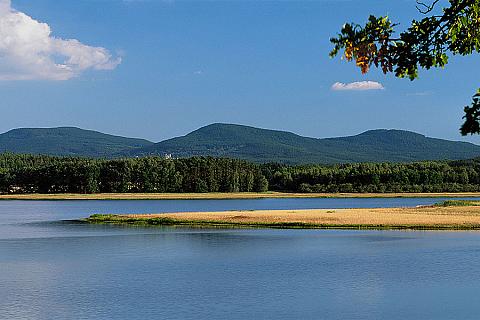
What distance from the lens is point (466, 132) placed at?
1221cm

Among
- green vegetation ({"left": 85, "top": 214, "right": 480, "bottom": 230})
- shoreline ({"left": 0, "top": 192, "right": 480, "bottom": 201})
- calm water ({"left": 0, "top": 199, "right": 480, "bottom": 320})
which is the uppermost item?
shoreline ({"left": 0, "top": 192, "right": 480, "bottom": 201})

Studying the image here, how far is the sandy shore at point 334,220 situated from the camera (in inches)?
3118

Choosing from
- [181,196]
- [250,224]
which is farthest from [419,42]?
[181,196]

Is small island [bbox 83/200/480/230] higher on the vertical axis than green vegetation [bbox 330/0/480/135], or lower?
lower

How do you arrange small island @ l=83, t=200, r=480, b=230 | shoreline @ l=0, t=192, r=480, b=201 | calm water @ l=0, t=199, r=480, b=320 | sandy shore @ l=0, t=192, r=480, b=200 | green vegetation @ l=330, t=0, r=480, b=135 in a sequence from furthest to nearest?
shoreline @ l=0, t=192, r=480, b=201 < sandy shore @ l=0, t=192, r=480, b=200 < small island @ l=83, t=200, r=480, b=230 < calm water @ l=0, t=199, r=480, b=320 < green vegetation @ l=330, t=0, r=480, b=135

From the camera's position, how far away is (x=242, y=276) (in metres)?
42.7

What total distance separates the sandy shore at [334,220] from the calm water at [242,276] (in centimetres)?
939

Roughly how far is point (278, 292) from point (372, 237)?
3245 cm

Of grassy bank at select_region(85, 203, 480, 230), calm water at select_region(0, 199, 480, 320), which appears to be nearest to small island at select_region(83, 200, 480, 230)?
grassy bank at select_region(85, 203, 480, 230)

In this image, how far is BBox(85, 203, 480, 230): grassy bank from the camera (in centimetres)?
7900

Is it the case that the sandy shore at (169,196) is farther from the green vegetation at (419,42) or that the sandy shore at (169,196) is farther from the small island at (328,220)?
the green vegetation at (419,42)

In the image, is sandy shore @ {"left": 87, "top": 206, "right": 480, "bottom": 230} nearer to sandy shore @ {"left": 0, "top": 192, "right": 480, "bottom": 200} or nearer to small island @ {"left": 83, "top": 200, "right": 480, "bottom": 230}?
small island @ {"left": 83, "top": 200, "right": 480, "bottom": 230}

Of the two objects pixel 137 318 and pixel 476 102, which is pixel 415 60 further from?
pixel 137 318

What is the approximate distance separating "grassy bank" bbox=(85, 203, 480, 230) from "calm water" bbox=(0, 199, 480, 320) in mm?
9070
